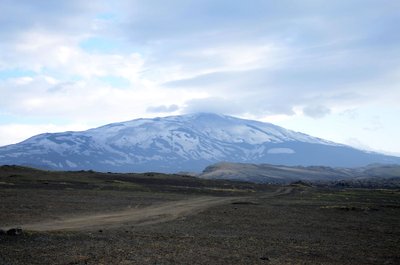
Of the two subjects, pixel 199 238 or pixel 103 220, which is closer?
pixel 199 238

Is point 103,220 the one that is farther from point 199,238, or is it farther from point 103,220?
point 199,238

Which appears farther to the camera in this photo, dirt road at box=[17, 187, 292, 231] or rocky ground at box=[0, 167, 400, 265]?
dirt road at box=[17, 187, 292, 231]

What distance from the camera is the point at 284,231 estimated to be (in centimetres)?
3166

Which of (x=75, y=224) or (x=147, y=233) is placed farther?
(x=75, y=224)

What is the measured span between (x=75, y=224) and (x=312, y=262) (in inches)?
701

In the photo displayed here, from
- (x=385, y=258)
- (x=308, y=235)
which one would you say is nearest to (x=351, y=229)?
(x=308, y=235)

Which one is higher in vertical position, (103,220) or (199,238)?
(199,238)

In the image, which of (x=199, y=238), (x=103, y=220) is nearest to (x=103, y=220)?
(x=103, y=220)

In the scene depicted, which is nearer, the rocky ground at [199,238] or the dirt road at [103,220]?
the rocky ground at [199,238]

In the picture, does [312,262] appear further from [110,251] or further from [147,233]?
[147,233]

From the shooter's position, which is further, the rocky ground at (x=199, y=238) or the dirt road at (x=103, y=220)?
the dirt road at (x=103, y=220)

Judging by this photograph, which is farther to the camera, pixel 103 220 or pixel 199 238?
pixel 103 220

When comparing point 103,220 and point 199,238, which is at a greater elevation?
point 199,238

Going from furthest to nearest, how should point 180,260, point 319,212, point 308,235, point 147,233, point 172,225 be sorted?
point 319,212
point 172,225
point 308,235
point 147,233
point 180,260
